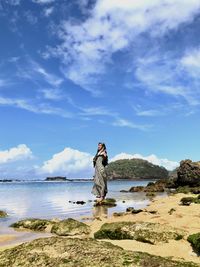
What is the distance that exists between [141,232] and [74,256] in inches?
151

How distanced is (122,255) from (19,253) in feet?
5.59

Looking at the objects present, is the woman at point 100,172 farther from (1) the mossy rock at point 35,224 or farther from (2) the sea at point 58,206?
(1) the mossy rock at point 35,224

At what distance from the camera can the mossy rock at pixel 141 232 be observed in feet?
31.5

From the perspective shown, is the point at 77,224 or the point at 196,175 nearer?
the point at 77,224

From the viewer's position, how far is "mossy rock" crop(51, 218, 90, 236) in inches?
479

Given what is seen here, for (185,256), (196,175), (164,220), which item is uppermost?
(196,175)


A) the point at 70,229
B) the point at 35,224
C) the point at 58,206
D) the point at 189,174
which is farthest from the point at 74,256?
the point at 189,174

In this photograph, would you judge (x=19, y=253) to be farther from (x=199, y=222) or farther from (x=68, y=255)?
(x=199, y=222)

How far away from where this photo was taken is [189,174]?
186 feet

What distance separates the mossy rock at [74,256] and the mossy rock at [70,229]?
204 inches

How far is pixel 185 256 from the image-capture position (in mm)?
8305

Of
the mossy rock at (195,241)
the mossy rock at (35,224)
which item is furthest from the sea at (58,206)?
the mossy rock at (195,241)

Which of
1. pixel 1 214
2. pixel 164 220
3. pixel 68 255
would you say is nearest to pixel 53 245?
pixel 68 255

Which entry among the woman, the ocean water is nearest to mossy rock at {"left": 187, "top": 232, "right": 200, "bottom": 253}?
the ocean water
